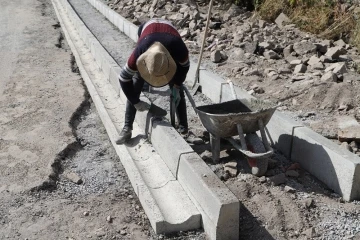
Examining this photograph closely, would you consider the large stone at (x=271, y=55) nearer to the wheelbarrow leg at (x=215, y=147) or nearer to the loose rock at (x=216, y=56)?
the loose rock at (x=216, y=56)

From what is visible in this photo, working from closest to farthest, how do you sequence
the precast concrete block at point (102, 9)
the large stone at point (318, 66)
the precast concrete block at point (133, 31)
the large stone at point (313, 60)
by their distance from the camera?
the large stone at point (318, 66) → the large stone at point (313, 60) → the precast concrete block at point (133, 31) → the precast concrete block at point (102, 9)


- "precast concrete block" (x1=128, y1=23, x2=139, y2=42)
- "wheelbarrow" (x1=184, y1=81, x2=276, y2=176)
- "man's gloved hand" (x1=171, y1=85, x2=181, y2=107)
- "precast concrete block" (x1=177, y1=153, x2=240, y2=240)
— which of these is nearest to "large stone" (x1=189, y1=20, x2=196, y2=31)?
"precast concrete block" (x1=128, y1=23, x2=139, y2=42)

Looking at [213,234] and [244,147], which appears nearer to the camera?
[213,234]

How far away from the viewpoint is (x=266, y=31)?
862cm

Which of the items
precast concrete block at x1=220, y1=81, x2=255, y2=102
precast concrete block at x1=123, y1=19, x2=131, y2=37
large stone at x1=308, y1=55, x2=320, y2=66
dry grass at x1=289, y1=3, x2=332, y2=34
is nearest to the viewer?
precast concrete block at x1=220, y1=81, x2=255, y2=102

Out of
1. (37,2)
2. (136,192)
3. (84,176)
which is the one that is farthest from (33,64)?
(37,2)

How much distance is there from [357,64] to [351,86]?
1032mm

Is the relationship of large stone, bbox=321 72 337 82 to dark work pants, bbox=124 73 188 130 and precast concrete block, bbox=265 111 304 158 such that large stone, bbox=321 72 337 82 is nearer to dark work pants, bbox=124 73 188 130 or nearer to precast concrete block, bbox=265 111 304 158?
precast concrete block, bbox=265 111 304 158

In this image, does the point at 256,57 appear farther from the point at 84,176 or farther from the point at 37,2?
the point at 37,2

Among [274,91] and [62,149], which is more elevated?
[274,91]

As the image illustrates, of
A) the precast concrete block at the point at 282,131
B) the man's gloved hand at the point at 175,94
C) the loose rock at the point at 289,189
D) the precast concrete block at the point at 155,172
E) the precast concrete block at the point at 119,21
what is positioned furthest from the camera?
the precast concrete block at the point at 119,21

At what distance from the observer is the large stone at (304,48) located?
23.6ft

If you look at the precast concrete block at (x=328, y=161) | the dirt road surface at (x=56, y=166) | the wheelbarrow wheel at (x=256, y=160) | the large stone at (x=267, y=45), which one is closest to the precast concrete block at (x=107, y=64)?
the dirt road surface at (x=56, y=166)

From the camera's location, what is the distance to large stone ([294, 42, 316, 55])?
23.6 ft
